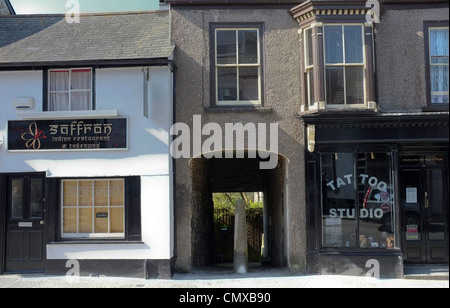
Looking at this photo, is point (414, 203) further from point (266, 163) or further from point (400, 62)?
point (266, 163)

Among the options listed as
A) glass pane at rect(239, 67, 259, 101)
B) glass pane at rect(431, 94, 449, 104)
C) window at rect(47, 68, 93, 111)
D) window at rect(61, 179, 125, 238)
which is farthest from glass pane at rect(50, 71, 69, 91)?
glass pane at rect(431, 94, 449, 104)

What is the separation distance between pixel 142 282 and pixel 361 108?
607 centimetres

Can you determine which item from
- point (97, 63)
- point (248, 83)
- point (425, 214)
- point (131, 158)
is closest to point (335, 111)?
point (248, 83)

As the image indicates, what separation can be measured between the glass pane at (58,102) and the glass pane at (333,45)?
237 inches

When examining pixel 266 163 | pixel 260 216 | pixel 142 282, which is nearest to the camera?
pixel 142 282

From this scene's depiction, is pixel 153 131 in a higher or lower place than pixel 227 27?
lower

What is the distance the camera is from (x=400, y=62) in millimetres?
9500

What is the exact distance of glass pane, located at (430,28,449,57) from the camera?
9.52 meters

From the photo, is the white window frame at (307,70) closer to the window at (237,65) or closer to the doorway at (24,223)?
the window at (237,65)

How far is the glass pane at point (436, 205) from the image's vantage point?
9.44 m

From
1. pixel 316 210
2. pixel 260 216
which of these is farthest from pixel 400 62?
pixel 260 216

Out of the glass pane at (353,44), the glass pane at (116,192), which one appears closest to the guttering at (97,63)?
the glass pane at (116,192)

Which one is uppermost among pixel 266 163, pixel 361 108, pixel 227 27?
pixel 227 27

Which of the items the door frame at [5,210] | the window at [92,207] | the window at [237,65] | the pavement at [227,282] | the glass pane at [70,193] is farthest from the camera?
the window at [237,65]
